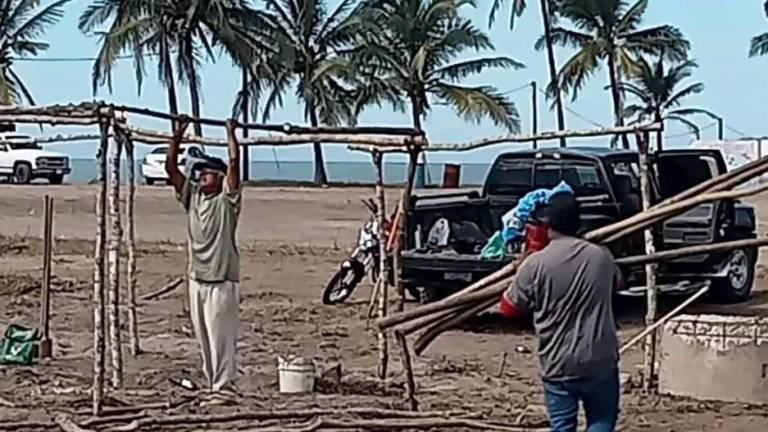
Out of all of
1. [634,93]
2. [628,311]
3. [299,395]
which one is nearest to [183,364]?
[299,395]

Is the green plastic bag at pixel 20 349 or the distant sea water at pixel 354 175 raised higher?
the distant sea water at pixel 354 175

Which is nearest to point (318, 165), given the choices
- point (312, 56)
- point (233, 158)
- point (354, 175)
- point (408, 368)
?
point (312, 56)

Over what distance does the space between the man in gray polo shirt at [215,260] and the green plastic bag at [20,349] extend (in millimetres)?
2119

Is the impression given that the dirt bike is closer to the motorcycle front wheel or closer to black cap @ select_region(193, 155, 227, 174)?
the motorcycle front wheel

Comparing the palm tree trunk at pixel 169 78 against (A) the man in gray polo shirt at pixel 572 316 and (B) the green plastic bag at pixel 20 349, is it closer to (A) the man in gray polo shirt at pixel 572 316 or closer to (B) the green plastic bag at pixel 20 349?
(B) the green plastic bag at pixel 20 349

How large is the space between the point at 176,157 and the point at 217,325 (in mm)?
1160

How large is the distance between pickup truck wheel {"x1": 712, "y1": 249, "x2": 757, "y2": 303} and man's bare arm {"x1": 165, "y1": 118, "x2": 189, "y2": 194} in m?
7.58

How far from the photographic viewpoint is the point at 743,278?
1546 cm

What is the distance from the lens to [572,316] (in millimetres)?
6301

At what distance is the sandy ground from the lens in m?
9.34

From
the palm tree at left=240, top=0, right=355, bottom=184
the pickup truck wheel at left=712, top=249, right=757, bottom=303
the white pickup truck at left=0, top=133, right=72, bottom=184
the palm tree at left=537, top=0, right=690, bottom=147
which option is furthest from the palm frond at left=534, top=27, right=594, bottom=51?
the pickup truck wheel at left=712, top=249, right=757, bottom=303

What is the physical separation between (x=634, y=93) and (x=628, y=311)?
147 ft

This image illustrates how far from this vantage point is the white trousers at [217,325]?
9.27 meters

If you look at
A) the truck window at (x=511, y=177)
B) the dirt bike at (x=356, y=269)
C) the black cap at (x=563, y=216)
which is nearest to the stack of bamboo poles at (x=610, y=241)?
the black cap at (x=563, y=216)
